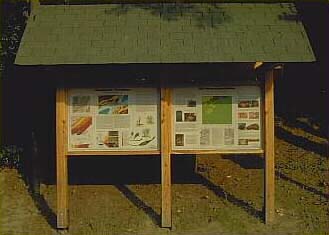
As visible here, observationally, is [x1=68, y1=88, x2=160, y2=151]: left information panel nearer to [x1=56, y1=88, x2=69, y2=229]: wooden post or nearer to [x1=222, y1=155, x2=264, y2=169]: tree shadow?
[x1=56, y1=88, x2=69, y2=229]: wooden post

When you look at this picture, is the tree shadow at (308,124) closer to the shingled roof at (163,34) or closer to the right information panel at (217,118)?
the shingled roof at (163,34)

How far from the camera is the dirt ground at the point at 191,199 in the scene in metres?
8.47

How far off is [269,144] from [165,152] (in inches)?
54.2

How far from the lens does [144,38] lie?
8.27 metres

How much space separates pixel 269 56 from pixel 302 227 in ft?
7.71

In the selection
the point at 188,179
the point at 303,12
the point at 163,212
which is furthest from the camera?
the point at 303,12

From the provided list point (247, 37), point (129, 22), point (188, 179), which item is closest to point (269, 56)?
point (247, 37)

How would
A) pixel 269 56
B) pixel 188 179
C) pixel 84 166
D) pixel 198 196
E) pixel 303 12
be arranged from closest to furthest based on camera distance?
1. pixel 269 56
2. pixel 198 196
3. pixel 188 179
4. pixel 84 166
5. pixel 303 12

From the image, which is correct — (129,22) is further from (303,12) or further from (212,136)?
(303,12)

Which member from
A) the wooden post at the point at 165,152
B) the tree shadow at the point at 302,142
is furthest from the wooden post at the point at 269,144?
the tree shadow at the point at 302,142

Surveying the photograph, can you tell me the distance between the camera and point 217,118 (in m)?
8.46

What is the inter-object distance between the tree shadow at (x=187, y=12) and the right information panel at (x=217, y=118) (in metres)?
0.96

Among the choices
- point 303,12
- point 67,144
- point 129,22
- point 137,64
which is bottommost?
point 67,144

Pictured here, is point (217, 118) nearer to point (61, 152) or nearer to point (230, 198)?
point (230, 198)
